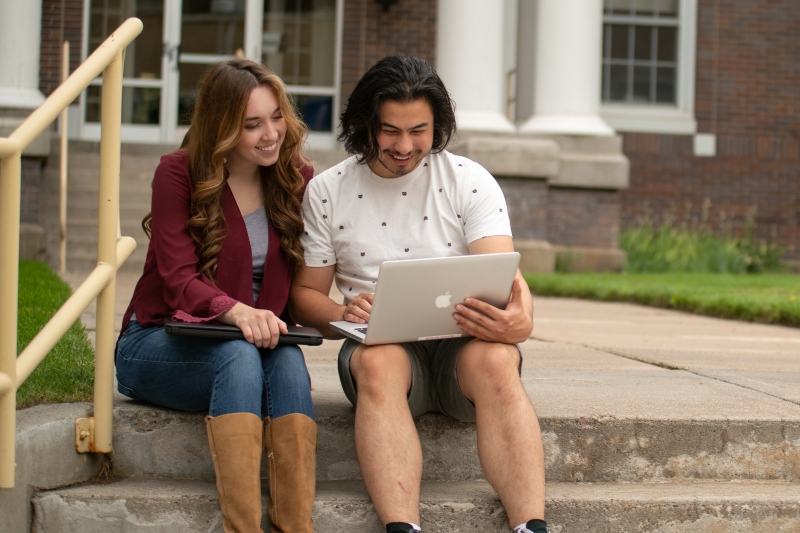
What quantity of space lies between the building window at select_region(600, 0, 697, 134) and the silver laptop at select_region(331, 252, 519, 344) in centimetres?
932

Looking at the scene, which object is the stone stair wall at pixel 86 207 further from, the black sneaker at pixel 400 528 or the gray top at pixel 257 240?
the black sneaker at pixel 400 528

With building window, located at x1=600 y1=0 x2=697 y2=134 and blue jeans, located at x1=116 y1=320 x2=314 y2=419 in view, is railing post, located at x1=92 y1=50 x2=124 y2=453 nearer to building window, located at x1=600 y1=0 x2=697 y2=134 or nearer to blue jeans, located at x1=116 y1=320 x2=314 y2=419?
blue jeans, located at x1=116 y1=320 x2=314 y2=419

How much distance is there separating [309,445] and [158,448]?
1.60 ft

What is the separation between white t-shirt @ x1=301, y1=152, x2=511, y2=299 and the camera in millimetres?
2955

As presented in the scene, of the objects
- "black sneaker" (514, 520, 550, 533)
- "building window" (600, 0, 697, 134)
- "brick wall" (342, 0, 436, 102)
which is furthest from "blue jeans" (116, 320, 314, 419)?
"building window" (600, 0, 697, 134)

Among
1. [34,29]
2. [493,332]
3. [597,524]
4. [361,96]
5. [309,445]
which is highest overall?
[34,29]

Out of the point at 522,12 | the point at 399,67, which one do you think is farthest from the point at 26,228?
the point at 399,67

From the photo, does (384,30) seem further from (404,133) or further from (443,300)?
(443,300)

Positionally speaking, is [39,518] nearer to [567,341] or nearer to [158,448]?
[158,448]

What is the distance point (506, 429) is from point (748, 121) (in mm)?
9890

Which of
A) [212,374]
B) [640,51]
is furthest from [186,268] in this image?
[640,51]

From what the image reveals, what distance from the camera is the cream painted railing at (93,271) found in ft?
7.66

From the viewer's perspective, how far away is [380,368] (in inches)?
106

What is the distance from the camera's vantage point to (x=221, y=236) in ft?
9.16
